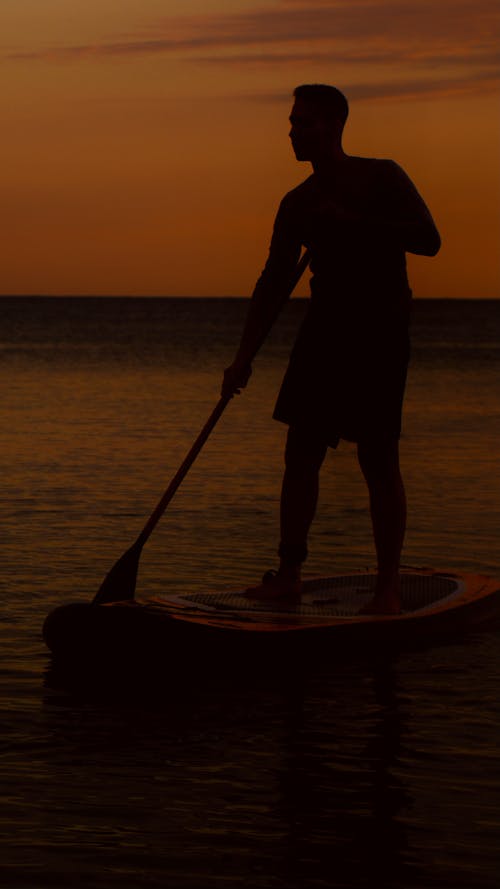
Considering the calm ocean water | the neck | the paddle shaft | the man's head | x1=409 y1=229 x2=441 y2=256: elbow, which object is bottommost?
the calm ocean water

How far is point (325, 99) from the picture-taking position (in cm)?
696

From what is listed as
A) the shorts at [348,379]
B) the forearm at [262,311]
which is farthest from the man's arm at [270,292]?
the shorts at [348,379]

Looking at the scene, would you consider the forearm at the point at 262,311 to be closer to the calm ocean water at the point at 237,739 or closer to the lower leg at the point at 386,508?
the lower leg at the point at 386,508

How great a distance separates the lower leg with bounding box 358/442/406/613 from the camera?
7.11m

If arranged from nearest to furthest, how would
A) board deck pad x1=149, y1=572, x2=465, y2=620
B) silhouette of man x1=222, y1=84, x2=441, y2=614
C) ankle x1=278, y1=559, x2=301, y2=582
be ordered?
silhouette of man x1=222, y1=84, x2=441, y2=614
board deck pad x1=149, y1=572, x2=465, y2=620
ankle x1=278, y1=559, x2=301, y2=582

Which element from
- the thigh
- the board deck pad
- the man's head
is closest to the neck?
the man's head

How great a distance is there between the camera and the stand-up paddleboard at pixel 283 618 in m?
6.56

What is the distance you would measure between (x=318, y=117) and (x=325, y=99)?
0.08 metres

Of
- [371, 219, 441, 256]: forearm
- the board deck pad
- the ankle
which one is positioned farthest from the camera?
the ankle

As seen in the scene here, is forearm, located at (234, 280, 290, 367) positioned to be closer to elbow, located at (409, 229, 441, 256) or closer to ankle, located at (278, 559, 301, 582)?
elbow, located at (409, 229, 441, 256)

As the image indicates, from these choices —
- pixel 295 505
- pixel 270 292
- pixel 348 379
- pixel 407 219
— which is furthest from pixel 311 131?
pixel 295 505

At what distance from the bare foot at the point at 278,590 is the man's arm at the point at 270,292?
871 mm

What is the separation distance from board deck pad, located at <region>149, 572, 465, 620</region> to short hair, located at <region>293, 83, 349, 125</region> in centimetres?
200

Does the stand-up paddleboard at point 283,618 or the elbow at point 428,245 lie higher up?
the elbow at point 428,245
